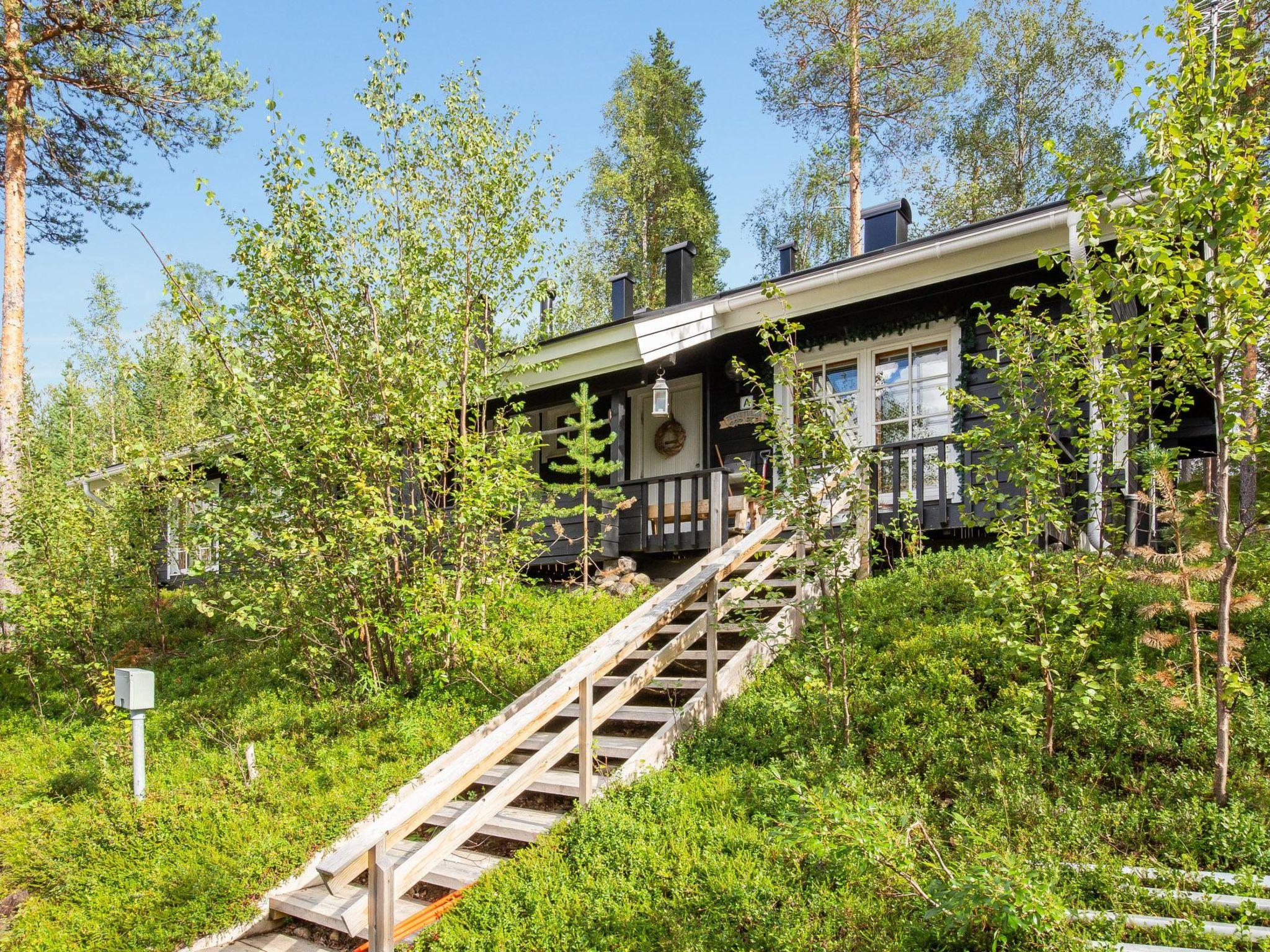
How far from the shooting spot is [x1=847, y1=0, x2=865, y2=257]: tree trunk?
20.1 m

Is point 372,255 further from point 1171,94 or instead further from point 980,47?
point 980,47

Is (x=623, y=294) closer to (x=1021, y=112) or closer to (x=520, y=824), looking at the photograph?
(x=520, y=824)

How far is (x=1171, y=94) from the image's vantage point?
13.0 ft

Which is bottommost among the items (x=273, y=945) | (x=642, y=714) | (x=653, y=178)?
(x=273, y=945)

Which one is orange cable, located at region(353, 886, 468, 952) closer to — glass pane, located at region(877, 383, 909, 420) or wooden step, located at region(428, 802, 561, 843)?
wooden step, located at region(428, 802, 561, 843)

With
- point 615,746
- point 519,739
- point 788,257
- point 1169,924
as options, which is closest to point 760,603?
point 615,746

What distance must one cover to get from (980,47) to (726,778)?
70.6 feet

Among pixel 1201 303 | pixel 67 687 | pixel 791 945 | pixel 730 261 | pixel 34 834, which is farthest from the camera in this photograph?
pixel 730 261

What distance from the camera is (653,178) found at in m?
24.8

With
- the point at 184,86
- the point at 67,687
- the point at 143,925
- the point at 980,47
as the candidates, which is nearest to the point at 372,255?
the point at 143,925

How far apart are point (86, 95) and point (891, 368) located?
13595 mm

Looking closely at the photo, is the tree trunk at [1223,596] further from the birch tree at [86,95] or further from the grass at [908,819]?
the birch tree at [86,95]

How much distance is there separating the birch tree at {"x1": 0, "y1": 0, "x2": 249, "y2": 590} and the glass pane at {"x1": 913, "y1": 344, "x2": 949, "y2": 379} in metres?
11.9

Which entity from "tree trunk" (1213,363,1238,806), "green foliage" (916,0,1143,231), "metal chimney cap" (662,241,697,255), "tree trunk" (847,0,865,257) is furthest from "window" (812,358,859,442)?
"green foliage" (916,0,1143,231)
